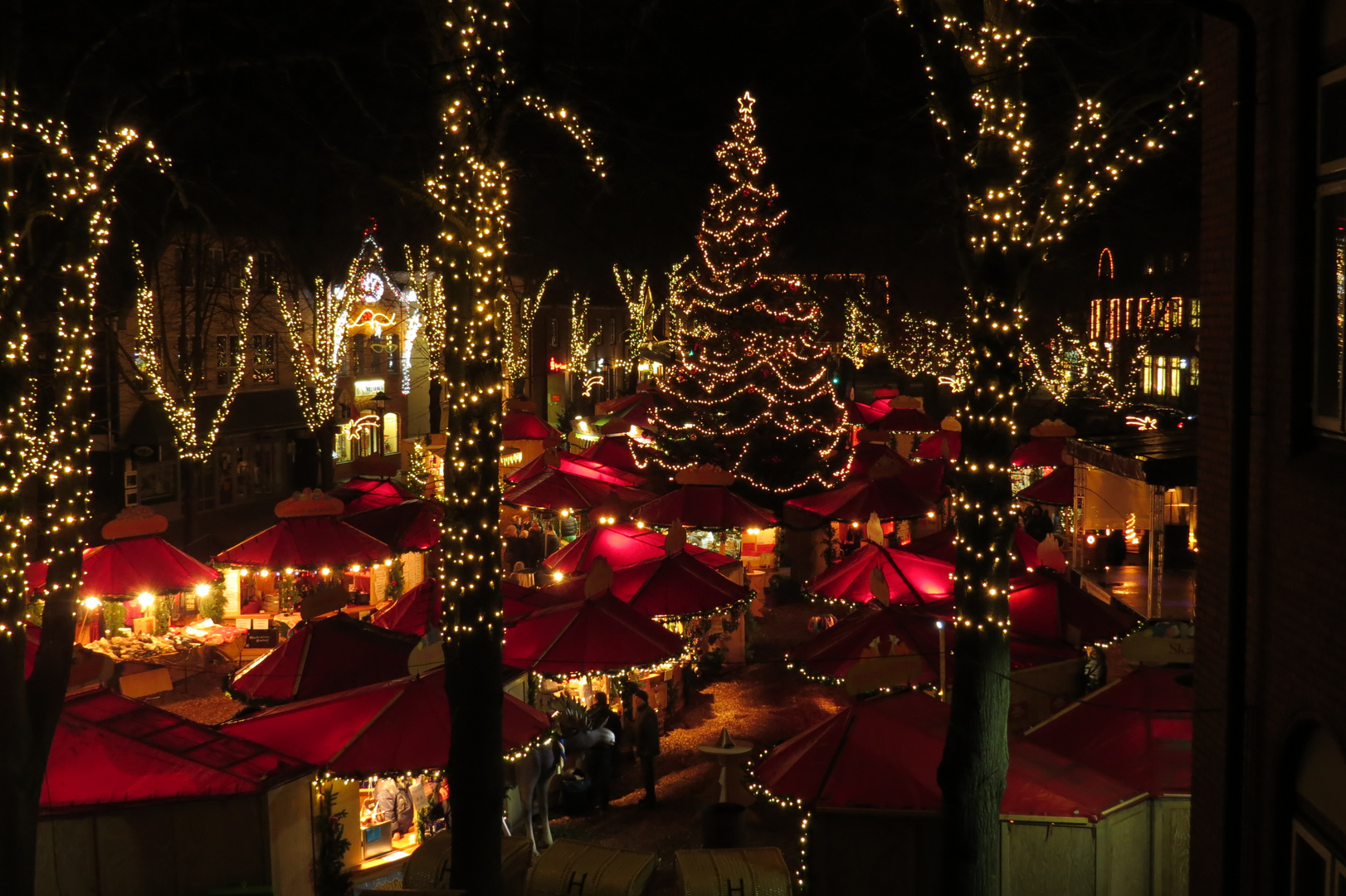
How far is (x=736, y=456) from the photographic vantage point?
2808cm

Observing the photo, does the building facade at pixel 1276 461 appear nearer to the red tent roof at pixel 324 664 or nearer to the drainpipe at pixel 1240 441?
the drainpipe at pixel 1240 441

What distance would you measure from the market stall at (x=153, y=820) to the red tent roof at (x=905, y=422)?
86.8ft

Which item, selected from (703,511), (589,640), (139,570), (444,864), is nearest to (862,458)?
(703,511)

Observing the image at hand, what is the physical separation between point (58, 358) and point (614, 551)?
1011 cm

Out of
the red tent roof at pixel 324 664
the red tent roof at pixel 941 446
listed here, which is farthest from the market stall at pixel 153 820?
the red tent roof at pixel 941 446

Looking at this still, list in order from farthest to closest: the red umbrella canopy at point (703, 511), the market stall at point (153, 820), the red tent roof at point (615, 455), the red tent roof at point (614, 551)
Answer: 1. the red tent roof at point (615, 455)
2. the red umbrella canopy at point (703, 511)
3. the red tent roof at point (614, 551)
4. the market stall at point (153, 820)

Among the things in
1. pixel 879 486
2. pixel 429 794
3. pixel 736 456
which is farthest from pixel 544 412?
pixel 429 794

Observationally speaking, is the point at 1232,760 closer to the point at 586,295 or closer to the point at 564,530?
the point at 564,530

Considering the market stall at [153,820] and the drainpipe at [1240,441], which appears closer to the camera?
the drainpipe at [1240,441]

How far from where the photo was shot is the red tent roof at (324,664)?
11.9m

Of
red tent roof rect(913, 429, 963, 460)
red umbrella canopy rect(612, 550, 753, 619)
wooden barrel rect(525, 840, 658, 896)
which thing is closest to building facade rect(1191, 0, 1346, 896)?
wooden barrel rect(525, 840, 658, 896)

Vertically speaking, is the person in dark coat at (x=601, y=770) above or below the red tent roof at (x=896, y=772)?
below

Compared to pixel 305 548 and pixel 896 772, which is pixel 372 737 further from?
pixel 305 548

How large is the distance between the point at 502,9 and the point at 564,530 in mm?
17901
